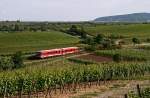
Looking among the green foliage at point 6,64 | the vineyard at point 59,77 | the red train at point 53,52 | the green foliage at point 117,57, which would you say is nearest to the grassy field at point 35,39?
the red train at point 53,52

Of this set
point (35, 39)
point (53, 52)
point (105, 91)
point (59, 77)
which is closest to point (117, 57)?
point (53, 52)

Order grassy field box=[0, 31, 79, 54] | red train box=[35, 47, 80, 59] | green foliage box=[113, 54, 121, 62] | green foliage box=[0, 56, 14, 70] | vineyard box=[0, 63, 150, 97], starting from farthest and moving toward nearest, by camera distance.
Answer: grassy field box=[0, 31, 79, 54] → red train box=[35, 47, 80, 59] → green foliage box=[113, 54, 121, 62] → green foliage box=[0, 56, 14, 70] → vineyard box=[0, 63, 150, 97]

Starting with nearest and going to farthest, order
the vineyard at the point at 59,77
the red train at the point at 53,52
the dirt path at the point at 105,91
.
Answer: the vineyard at the point at 59,77 → the dirt path at the point at 105,91 → the red train at the point at 53,52

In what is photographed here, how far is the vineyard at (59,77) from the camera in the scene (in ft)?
129

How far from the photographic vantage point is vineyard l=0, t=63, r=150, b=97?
1553 inches

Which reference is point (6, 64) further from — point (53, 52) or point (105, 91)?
point (105, 91)

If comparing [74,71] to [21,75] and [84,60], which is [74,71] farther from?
[84,60]

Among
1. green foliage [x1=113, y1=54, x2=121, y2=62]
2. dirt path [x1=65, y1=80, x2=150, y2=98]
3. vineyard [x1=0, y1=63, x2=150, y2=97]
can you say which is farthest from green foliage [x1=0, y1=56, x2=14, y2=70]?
dirt path [x1=65, y1=80, x2=150, y2=98]

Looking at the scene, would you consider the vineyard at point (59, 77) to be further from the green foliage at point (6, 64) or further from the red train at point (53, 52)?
the red train at point (53, 52)

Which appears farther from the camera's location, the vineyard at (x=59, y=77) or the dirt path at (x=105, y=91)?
the dirt path at (x=105, y=91)

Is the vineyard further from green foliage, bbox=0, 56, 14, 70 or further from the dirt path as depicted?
green foliage, bbox=0, 56, 14, 70

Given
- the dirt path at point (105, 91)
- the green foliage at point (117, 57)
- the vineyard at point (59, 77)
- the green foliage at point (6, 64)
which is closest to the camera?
the vineyard at point (59, 77)

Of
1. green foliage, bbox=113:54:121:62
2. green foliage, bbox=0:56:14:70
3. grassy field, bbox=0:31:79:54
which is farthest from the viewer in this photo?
grassy field, bbox=0:31:79:54

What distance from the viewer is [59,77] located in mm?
44219
